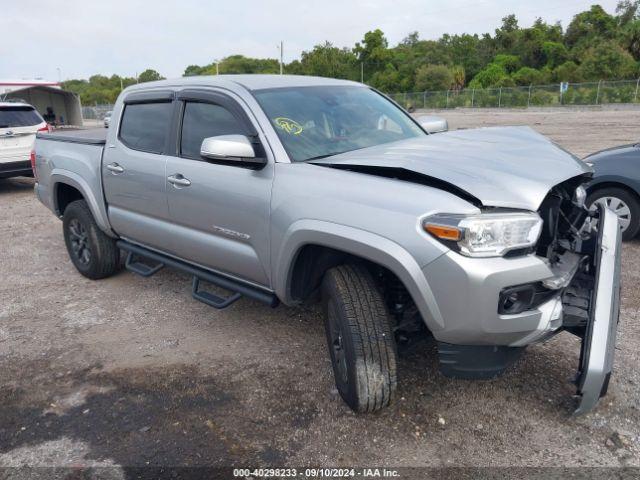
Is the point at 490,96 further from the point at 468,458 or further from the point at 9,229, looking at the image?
the point at 468,458

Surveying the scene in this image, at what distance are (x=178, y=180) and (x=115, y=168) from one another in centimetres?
98

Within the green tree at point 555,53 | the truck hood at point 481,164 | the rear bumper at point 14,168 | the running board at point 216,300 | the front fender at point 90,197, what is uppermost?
the green tree at point 555,53

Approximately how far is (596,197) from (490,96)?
35.6m

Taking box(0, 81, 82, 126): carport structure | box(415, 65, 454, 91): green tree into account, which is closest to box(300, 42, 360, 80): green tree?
box(415, 65, 454, 91): green tree

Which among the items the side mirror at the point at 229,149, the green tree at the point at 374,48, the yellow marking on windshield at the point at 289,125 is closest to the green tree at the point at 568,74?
the green tree at the point at 374,48

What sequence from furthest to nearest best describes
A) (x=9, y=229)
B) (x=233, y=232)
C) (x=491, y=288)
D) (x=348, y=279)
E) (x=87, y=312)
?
(x=9, y=229) < (x=87, y=312) < (x=233, y=232) < (x=348, y=279) < (x=491, y=288)

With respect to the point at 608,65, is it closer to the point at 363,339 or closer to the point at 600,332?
the point at 600,332

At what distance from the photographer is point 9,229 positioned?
757cm

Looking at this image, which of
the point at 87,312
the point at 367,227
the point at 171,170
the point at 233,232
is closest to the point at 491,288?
the point at 367,227

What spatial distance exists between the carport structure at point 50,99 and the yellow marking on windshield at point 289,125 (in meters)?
19.7

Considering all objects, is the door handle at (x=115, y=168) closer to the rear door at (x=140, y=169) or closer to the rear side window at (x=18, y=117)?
the rear door at (x=140, y=169)

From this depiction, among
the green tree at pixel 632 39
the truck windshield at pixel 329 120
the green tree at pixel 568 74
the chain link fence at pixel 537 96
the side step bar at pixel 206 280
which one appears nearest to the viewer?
the truck windshield at pixel 329 120

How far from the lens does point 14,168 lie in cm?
998

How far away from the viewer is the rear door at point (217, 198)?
10.5 feet
